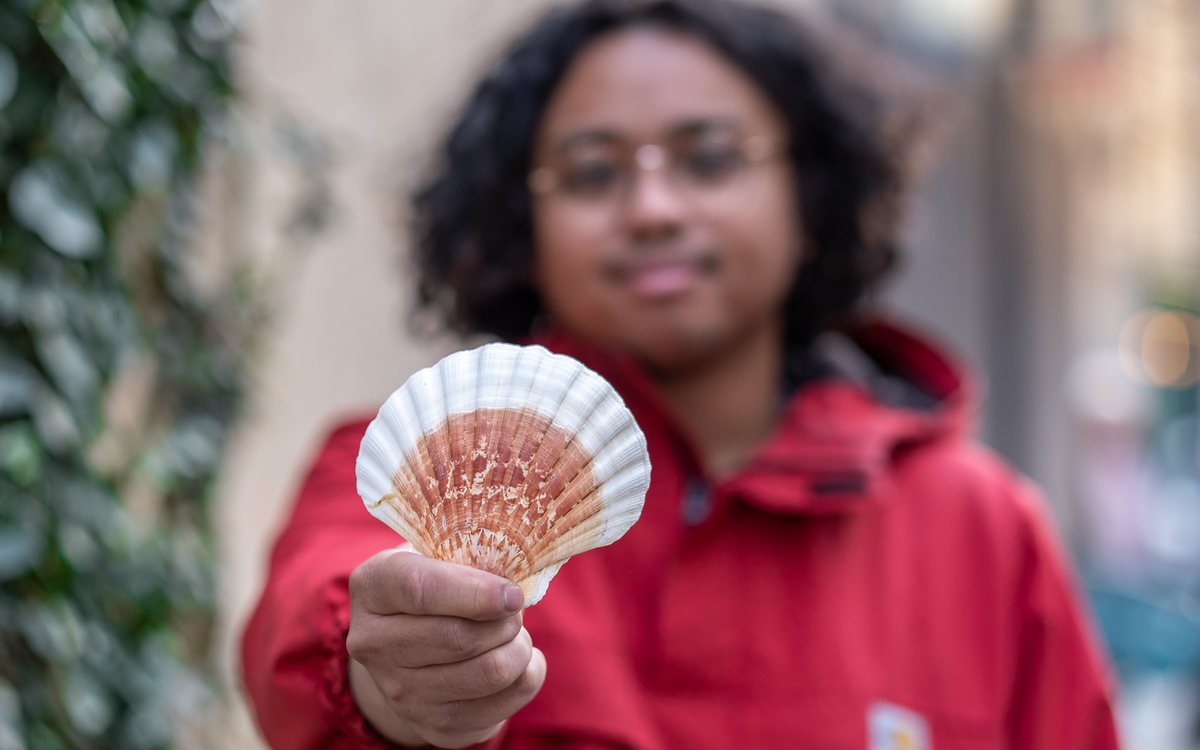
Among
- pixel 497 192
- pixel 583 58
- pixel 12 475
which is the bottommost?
pixel 12 475

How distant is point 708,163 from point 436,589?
34.4 inches

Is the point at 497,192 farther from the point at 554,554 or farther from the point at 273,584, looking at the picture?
the point at 554,554

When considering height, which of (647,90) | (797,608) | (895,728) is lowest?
(895,728)

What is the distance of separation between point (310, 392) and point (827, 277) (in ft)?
4.74

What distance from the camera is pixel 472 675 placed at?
58cm

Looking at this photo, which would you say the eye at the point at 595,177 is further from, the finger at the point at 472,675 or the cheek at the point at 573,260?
the finger at the point at 472,675

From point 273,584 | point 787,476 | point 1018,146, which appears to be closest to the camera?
point 273,584

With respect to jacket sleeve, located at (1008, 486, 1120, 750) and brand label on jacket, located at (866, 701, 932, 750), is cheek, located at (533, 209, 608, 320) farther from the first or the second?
jacket sleeve, located at (1008, 486, 1120, 750)

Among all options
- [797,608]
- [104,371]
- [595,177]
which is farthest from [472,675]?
[104,371]

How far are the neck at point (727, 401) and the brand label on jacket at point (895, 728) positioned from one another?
1.27 feet

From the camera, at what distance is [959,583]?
1.30m

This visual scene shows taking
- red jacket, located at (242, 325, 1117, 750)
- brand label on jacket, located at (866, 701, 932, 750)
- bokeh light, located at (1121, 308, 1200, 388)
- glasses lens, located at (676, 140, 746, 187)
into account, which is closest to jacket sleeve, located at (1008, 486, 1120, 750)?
red jacket, located at (242, 325, 1117, 750)

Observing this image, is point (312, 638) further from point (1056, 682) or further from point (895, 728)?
point (1056, 682)

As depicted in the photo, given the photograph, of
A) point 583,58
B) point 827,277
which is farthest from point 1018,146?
point 583,58
